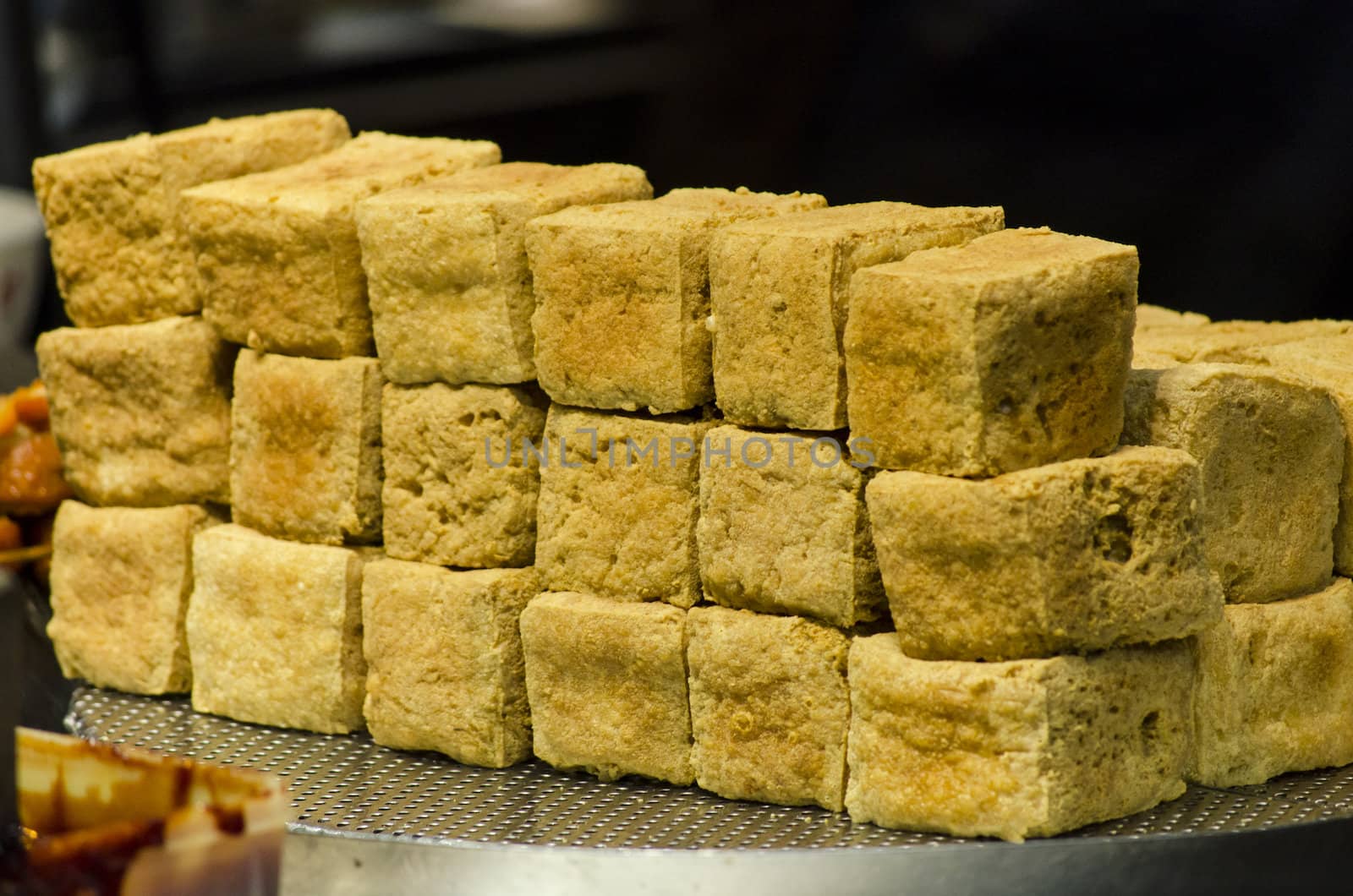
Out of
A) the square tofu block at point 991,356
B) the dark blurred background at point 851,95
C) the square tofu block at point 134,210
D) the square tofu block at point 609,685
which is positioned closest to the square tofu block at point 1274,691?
the square tofu block at point 991,356

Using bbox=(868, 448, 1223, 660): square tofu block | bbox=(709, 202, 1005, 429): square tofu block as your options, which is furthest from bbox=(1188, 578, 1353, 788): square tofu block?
bbox=(709, 202, 1005, 429): square tofu block

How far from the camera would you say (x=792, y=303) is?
268cm

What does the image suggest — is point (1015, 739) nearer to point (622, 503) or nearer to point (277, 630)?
point (622, 503)

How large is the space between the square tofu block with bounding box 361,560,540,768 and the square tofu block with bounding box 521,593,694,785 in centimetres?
5

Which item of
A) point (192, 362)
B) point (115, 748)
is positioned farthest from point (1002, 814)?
point (192, 362)

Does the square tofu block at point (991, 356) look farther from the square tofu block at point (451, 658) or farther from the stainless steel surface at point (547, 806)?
the square tofu block at point (451, 658)

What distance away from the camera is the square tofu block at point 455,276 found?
294 centimetres

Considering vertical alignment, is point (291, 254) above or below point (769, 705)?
above

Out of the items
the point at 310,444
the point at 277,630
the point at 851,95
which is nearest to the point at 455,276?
the point at 310,444

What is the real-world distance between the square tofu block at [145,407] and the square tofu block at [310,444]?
11cm

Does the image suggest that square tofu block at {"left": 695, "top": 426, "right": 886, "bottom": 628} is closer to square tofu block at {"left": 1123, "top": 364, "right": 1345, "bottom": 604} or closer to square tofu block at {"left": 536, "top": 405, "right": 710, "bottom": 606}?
square tofu block at {"left": 536, "top": 405, "right": 710, "bottom": 606}

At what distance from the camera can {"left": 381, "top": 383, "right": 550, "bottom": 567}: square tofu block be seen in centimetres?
301

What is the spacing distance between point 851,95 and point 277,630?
3.04m

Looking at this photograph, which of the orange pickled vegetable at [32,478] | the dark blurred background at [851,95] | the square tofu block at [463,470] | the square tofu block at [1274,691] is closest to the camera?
the square tofu block at [1274,691]
